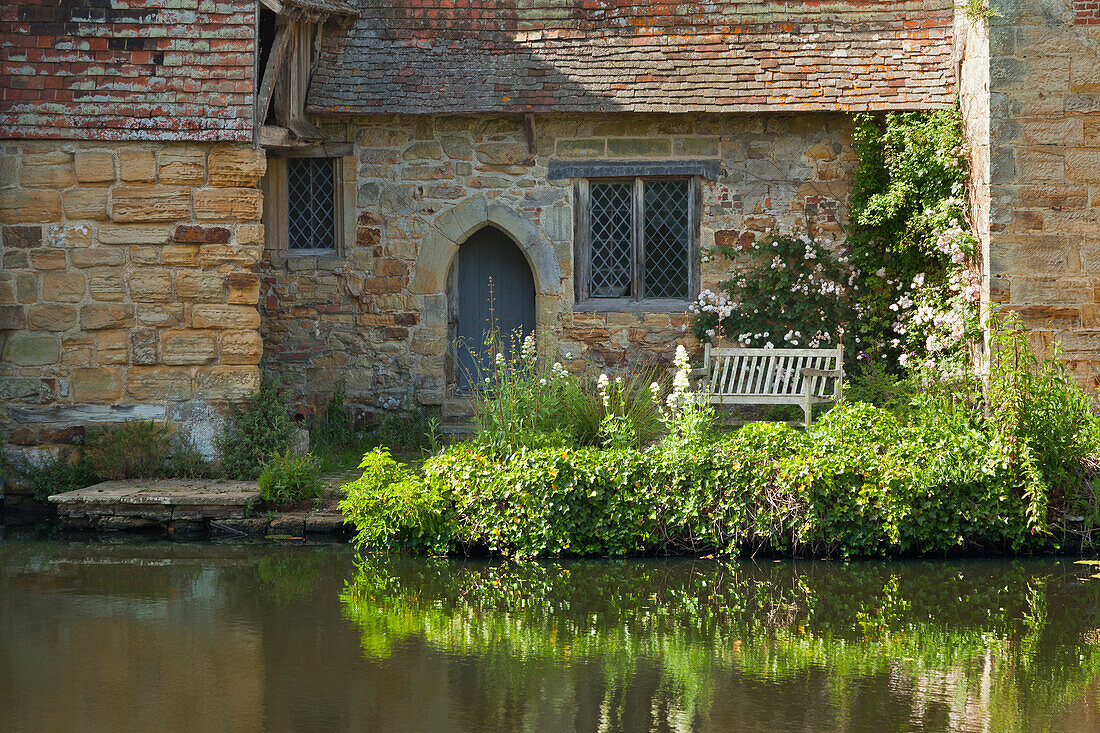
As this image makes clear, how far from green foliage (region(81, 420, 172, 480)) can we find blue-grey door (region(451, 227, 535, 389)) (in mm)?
3316

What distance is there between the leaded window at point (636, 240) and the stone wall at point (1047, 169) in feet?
10.1

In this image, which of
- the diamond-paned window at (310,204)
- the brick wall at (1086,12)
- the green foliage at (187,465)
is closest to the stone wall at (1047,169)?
the brick wall at (1086,12)

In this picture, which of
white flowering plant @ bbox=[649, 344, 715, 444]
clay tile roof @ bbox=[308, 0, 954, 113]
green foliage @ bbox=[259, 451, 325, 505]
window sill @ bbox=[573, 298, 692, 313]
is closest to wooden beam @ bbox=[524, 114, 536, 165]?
clay tile roof @ bbox=[308, 0, 954, 113]

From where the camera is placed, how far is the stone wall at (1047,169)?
9484 millimetres

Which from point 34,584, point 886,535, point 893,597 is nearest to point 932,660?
point 893,597

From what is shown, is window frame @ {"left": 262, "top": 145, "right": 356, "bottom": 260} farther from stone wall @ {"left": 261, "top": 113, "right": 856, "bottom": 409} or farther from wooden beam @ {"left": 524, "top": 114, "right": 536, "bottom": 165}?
wooden beam @ {"left": 524, "top": 114, "right": 536, "bottom": 165}

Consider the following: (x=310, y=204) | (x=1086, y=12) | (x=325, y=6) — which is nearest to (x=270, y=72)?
(x=325, y=6)

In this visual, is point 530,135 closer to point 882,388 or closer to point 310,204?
point 310,204

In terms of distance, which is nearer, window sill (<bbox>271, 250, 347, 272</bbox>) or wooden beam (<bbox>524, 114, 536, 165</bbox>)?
wooden beam (<bbox>524, 114, 536, 165</bbox>)

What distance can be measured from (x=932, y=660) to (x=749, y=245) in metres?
6.20

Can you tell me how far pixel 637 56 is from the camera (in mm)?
11281

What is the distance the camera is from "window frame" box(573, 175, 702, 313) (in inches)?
456

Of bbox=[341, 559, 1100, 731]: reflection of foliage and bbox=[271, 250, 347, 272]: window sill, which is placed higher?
bbox=[271, 250, 347, 272]: window sill

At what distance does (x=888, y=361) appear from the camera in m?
11.2
